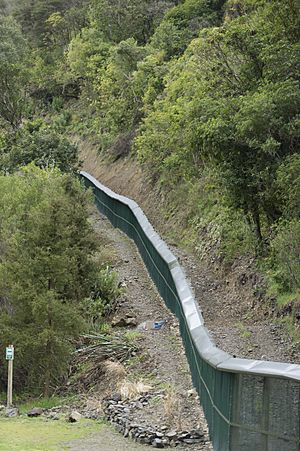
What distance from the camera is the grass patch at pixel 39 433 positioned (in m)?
14.3

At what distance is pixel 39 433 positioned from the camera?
16.1 m

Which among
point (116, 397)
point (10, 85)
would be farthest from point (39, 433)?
point (10, 85)

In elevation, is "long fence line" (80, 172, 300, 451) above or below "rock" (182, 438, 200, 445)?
above

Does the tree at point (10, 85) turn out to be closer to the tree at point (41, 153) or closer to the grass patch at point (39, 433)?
the tree at point (41, 153)

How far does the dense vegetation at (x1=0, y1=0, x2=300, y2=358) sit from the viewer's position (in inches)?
828

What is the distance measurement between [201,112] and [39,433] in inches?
418

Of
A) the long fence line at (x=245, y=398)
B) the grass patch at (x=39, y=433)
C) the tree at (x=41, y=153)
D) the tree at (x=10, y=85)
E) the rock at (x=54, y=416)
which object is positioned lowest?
the rock at (x=54, y=416)

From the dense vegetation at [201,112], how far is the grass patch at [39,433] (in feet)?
22.2

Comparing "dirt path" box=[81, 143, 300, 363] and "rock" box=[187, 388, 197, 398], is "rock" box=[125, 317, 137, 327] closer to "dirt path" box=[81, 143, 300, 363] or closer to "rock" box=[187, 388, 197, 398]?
"dirt path" box=[81, 143, 300, 363]

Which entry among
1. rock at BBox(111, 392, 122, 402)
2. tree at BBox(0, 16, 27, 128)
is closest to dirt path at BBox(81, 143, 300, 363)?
rock at BBox(111, 392, 122, 402)

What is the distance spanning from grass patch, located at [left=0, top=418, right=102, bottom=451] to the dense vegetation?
6751 millimetres

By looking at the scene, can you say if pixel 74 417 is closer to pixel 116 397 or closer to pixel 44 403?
pixel 116 397

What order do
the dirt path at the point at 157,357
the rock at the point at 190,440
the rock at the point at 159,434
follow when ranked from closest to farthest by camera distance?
the rock at the point at 190,440 < the rock at the point at 159,434 < the dirt path at the point at 157,357

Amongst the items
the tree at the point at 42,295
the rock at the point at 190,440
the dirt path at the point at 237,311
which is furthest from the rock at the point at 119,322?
the rock at the point at 190,440
